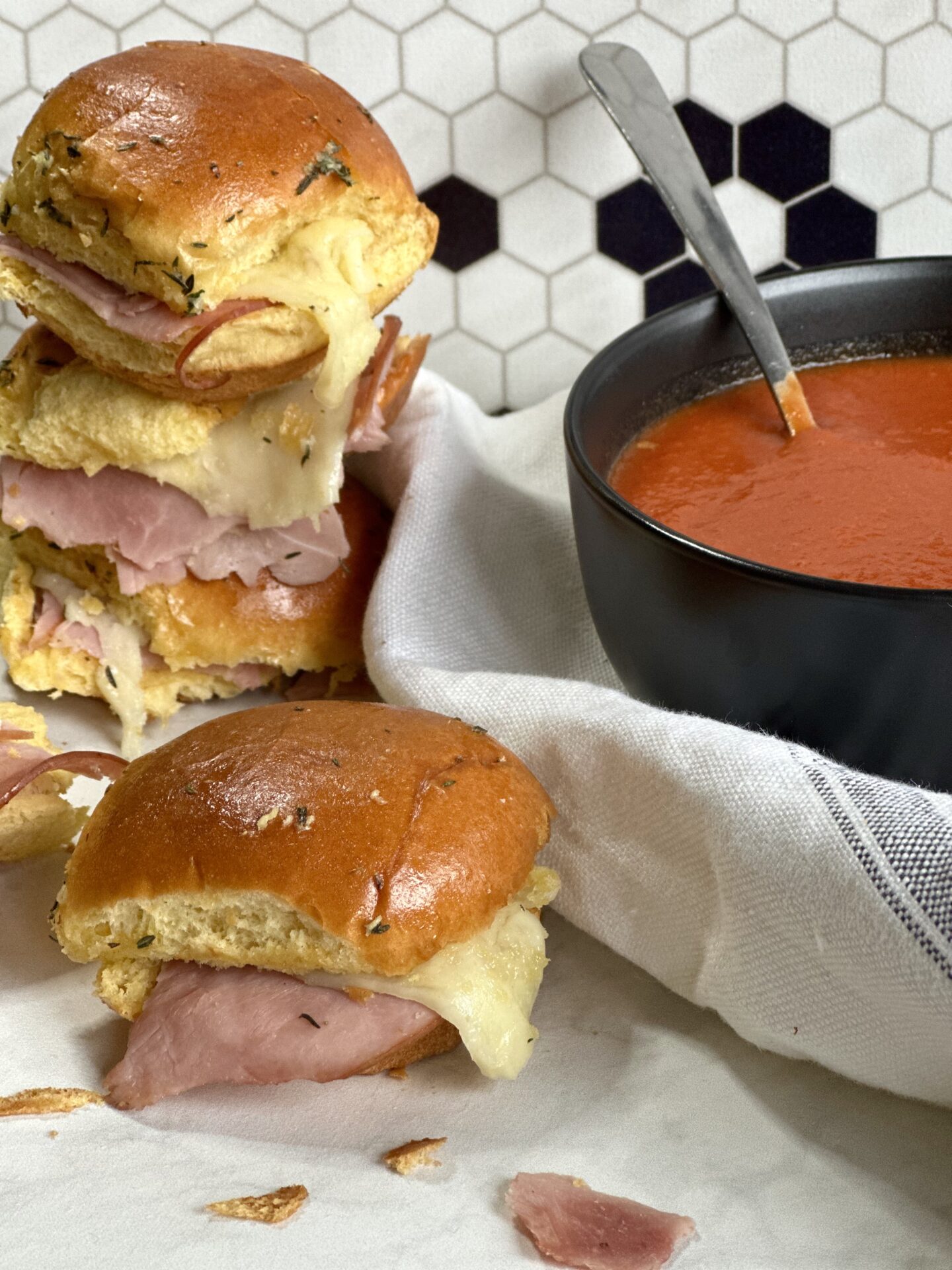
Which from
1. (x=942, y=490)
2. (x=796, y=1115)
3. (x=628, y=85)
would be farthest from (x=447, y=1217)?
(x=628, y=85)

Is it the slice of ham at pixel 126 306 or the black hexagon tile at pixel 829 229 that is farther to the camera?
the black hexagon tile at pixel 829 229

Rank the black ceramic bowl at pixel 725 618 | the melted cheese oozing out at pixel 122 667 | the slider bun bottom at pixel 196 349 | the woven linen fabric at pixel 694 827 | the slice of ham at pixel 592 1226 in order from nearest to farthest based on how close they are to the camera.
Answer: the slice of ham at pixel 592 1226 → the woven linen fabric at pixel 694 827 → the black ceramic bowl at pixel 725 618 → the slider bun bottom at pixel 196 349 → the melted cheese oozing out at pixel 122 667

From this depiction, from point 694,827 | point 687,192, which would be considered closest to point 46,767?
point 694,827

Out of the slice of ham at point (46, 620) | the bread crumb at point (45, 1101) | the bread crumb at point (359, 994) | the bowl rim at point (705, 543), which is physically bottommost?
the bread crumb at point (45, 1101)

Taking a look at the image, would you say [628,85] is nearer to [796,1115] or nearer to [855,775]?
[855,775]

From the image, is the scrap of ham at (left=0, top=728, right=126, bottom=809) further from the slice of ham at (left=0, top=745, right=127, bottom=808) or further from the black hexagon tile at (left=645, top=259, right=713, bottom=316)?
the black hexagon tile at (left=645, top=259, right=713, bottom=316)

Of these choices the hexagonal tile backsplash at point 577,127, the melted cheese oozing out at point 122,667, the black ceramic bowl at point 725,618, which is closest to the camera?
the black ceramic bowl at point 725,618

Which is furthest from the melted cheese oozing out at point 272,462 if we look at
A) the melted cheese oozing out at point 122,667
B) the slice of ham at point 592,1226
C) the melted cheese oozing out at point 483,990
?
the slice of ham at point 592,1226

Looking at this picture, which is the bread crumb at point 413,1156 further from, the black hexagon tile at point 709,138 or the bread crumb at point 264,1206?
the black hexagon tile at point 709,138

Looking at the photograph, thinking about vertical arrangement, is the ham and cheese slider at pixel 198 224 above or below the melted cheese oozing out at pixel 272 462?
above

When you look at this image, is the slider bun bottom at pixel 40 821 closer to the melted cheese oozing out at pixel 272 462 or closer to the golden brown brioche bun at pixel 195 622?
the golden brown brioche bun at pixel 195 622
